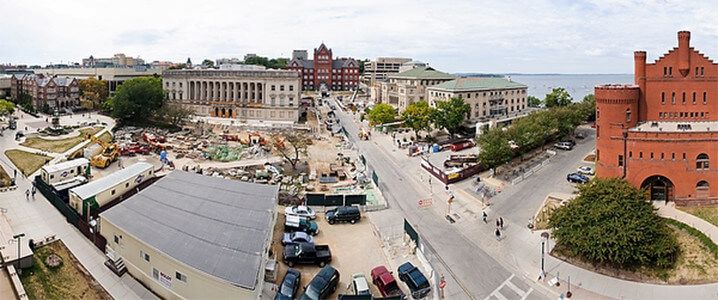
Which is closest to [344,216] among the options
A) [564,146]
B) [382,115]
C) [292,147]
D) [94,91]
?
[292,147]

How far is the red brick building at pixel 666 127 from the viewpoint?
3775 cm

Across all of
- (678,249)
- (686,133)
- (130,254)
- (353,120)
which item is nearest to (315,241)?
(130,254)

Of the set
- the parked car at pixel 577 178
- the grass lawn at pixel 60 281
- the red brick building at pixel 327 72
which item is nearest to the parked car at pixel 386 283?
the grass lawn at pixel 60 281

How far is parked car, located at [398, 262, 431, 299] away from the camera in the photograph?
26.2 meters

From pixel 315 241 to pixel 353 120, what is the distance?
210 feet

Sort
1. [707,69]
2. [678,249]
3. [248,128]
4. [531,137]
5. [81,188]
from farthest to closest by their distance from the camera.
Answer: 1. [248,128]
2. [531,137]
3. [707,69]
4. [81,188]
5. [678,249]

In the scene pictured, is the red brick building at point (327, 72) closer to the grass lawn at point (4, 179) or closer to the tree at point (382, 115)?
the tree at point (382, 115)

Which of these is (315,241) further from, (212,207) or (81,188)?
(81,188)

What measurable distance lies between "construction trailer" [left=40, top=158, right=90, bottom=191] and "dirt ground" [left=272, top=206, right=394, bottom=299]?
19.7m

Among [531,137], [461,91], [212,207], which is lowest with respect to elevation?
[212,207]

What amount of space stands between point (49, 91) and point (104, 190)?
7551cm

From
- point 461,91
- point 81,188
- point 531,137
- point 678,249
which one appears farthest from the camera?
point 461,91

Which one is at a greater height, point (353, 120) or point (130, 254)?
point (353, 120)

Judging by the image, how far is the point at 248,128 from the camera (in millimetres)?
83500
